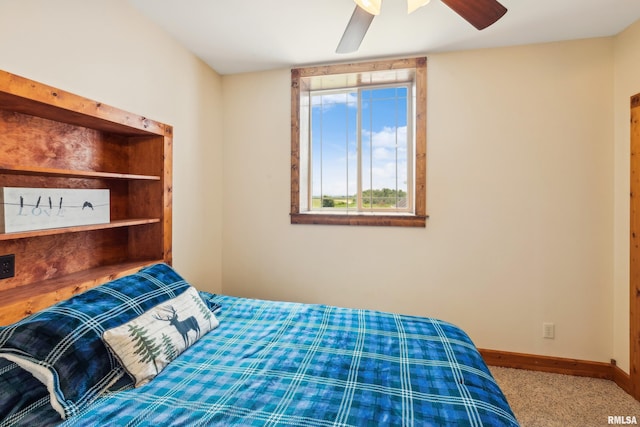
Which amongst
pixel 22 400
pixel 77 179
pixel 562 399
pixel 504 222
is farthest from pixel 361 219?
pixel 22 400

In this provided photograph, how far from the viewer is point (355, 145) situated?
2.80 metres

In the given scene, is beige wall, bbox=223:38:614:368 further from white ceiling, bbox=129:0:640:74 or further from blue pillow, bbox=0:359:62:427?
blue pillow, bbox=0:359:62:427

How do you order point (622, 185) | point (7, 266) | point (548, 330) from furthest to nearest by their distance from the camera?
point (548, 330) → point (622, 185) → point (7, 266)

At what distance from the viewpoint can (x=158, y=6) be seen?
1.89 metres

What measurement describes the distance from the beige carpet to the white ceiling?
2.59 metres

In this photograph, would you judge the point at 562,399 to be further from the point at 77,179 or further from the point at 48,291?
the point at 77,179

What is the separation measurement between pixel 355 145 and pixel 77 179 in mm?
2131

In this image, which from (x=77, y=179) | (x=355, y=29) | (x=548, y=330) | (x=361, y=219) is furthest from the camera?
(x=361, y=219)

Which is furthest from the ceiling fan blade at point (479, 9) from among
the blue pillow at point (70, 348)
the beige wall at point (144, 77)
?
the blue pillow at point (70, 348)

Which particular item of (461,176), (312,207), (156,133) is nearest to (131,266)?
(156,133)

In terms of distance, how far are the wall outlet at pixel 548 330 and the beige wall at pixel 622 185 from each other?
1.30ft

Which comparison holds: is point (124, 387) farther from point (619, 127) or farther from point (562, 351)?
point (619, 127)

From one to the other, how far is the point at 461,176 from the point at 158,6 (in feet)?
8.28

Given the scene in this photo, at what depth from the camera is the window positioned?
262 cm
